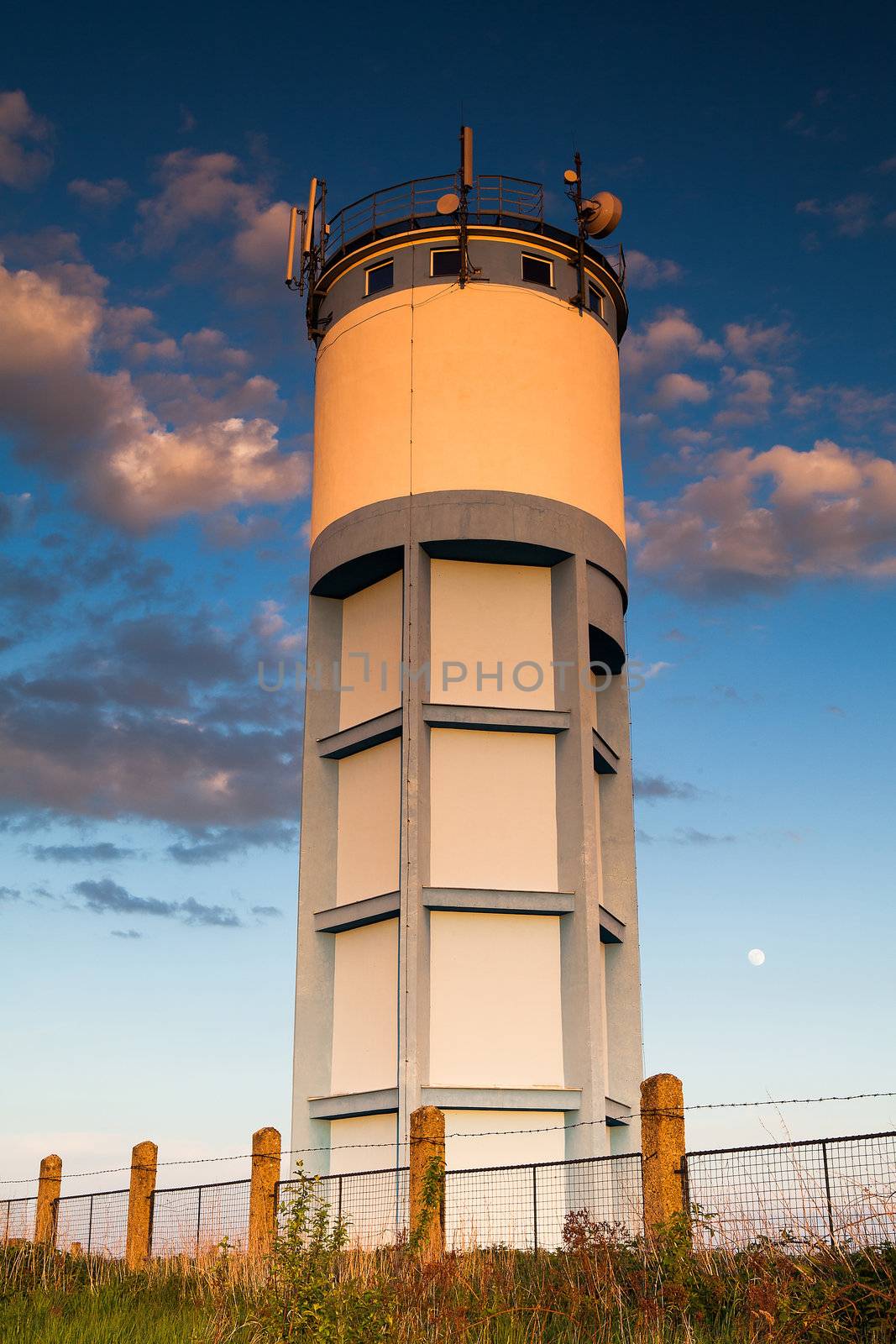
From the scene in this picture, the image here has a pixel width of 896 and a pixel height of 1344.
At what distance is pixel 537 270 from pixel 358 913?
508 inches

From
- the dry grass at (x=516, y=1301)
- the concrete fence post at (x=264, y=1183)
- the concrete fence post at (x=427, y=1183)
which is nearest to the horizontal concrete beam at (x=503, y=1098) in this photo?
the concrete fence post at (x=264, y=1183)

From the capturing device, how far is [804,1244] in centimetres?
1157

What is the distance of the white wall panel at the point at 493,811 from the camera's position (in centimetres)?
2438

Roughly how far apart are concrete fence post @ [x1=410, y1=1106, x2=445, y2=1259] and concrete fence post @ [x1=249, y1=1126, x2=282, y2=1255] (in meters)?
2.88

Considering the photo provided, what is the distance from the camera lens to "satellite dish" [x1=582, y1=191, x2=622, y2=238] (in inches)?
1127

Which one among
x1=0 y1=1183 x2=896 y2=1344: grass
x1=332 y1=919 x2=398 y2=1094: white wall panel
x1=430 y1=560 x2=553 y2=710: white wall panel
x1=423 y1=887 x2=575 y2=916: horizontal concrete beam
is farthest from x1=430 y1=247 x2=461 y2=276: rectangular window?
x1=0 y1=1183 x2=896 y2=1344: grass

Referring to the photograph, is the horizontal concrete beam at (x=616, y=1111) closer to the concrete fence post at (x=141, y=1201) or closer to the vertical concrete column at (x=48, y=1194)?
the concrete fence post at (x=141, y=1201)

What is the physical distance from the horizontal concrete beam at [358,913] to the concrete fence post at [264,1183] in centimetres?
544

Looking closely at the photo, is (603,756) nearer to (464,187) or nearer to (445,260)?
(445,260)

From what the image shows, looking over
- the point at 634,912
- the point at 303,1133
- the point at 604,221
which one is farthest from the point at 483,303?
the point at 303,1133

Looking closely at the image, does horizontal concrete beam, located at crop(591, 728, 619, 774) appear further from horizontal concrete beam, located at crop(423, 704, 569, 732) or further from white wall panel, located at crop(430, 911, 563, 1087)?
white wall panel, located at crop(430, 911, 563, 1087)

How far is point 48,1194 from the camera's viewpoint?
23484 millimetres

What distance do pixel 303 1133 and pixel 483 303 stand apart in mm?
15461

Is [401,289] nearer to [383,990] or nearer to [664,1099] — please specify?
[383,990]
